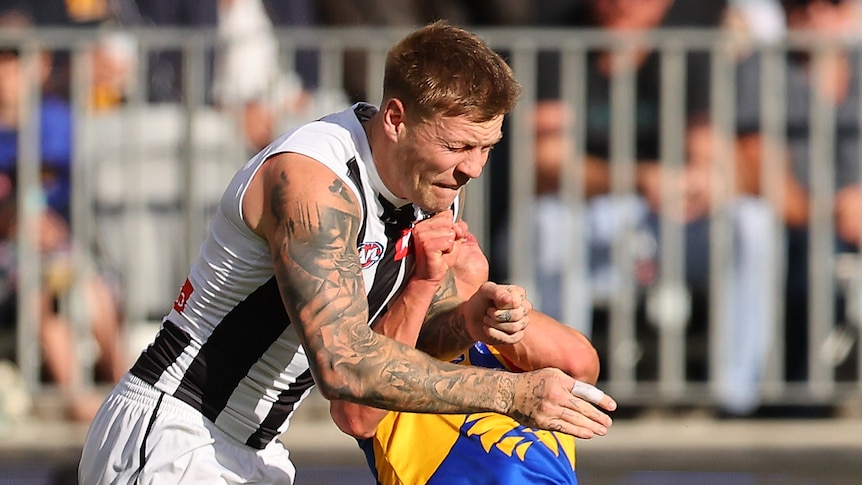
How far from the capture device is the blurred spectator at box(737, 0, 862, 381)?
6684mm

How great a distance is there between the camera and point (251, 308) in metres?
3.57

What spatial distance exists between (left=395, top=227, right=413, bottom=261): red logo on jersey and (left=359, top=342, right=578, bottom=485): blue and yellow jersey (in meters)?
0.53

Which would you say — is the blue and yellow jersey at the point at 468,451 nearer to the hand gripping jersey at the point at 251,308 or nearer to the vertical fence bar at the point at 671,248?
the hand gripping jersey at the point at 251,308

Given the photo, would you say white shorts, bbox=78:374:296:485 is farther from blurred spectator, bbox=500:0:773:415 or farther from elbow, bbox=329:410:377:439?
blurred spectator, bbox=500:0:773:415

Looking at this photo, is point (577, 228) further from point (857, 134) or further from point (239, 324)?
point (239, 324)

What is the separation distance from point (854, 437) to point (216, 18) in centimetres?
382

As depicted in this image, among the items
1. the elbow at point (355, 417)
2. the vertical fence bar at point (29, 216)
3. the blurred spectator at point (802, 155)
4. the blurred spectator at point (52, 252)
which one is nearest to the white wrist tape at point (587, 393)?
the elbow at point (355, 417)

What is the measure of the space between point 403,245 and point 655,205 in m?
3.27

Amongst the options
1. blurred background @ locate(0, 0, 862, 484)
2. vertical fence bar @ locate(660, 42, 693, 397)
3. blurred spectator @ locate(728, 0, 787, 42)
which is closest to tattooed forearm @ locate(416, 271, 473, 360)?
blurred background @ locate(0, 0, 862, 484)

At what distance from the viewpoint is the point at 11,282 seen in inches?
264

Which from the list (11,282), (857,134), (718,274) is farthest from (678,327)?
(11,282)

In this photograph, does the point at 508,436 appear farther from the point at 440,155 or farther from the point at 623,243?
the point at 623,243

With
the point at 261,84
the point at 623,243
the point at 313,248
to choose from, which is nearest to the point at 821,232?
the point at 623,243

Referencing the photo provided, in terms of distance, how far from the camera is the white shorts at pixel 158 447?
3.59 metres
